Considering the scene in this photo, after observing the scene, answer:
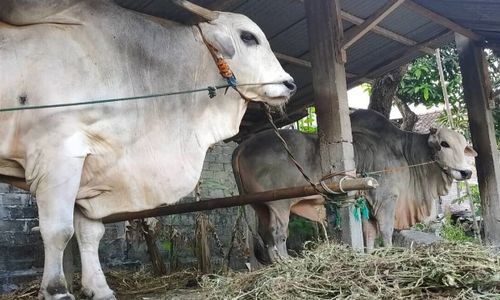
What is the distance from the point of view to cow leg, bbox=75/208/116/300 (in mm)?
3332

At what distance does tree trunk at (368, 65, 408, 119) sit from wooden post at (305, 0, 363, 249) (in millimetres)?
3331

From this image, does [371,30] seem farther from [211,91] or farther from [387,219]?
[211,91]

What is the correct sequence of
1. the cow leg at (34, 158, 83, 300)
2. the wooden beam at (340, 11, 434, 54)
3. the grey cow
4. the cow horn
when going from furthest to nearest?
the grey cow
the wooden beam at (340, 11, 434, 54)
the cow horn
the cow leg at (34, 158, 83, 300)

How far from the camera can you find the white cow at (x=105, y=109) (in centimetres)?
307

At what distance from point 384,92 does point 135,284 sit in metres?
4.19

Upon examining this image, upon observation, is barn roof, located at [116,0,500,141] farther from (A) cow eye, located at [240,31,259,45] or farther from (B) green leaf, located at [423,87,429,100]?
(B) green leaf, located at [423,87,429,100]

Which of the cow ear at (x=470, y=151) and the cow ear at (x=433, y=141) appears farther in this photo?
the cow ear at (x=433, y=141)

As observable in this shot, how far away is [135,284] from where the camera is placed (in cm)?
507

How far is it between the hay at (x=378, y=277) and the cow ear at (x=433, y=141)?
3697mm

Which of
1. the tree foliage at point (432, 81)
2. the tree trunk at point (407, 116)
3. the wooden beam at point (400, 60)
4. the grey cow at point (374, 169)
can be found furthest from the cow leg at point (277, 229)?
the tree foliage at point (432, 81)

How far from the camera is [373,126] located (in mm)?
6602

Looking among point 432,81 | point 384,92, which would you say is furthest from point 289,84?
point 432,81

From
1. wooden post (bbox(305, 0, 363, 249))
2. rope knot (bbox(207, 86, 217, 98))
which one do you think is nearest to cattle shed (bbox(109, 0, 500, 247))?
wooden post (bbox(305, 0, 363, 249))

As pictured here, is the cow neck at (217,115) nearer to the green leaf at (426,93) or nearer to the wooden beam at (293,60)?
the wooden beam at (293,60)
